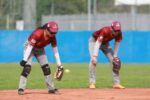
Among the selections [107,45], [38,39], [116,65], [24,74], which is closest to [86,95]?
[24,74]

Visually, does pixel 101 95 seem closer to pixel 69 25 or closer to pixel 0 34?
pixel 0 34

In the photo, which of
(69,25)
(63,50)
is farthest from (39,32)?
(69,25)

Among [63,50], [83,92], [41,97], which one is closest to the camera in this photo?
[41,97]

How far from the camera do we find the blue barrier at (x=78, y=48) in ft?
116

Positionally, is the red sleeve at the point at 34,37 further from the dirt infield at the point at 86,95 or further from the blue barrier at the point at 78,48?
the blue barrier at the point at 78,48

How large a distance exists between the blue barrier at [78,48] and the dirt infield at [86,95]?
63.3 feet

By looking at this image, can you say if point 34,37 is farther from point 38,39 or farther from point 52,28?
point 52,28

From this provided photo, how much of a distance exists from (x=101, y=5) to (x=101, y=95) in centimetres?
6073

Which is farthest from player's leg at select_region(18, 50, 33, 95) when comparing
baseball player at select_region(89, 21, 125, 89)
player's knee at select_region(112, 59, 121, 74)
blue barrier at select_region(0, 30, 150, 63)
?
blue barrier at select_region(0, 30, 150, 63)

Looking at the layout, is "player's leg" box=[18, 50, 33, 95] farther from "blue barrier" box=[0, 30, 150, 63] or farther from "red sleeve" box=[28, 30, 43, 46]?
"blue barrier" box=[0, 30, 150, 63]

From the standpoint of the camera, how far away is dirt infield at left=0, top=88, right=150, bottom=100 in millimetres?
13719

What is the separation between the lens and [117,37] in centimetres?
1609

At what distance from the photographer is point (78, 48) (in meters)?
35.6

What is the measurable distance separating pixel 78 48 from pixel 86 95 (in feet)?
69.7
